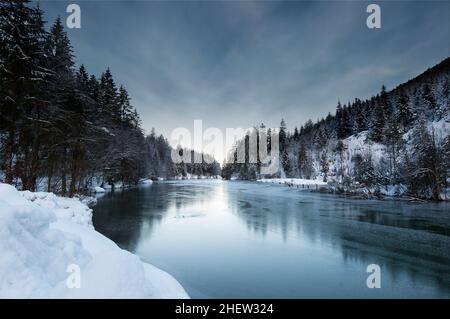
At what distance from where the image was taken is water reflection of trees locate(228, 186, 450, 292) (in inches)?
406

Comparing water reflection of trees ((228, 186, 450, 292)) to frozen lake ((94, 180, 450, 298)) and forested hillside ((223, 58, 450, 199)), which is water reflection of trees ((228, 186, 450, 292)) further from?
forested hillside ((223, 58, 450, 199))

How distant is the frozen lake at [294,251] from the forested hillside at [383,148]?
16.8 metres

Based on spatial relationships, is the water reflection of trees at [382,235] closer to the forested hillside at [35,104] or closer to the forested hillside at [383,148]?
the forested hillside at [383,148]

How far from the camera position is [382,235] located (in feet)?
49.6

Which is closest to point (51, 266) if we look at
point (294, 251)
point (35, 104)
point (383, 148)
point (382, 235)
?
point (294, 251)

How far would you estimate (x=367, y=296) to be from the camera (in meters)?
7.95

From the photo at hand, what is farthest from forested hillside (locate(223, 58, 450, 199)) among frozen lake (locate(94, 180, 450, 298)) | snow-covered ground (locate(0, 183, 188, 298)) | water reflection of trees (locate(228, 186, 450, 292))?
snow-covered ground (locate(0, 183, 188, 298))

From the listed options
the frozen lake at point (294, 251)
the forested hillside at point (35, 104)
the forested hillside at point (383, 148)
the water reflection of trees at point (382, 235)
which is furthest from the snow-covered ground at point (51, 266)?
the forested hillside at point (383, 148)

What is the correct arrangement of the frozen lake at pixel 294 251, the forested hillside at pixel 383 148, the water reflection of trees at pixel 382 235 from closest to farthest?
the frozen lake at pixel 294 251, the water reflection of trees at pixel 382 235, the forested hillside at pixel 383 148

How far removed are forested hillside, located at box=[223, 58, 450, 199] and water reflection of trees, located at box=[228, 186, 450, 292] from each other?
15.8m

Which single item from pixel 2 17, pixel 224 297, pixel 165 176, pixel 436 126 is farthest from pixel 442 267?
pixel 165 176

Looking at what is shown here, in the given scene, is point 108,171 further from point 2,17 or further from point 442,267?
point 442,267

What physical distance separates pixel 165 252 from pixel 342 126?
96815mm

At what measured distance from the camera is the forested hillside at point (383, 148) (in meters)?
35.2
